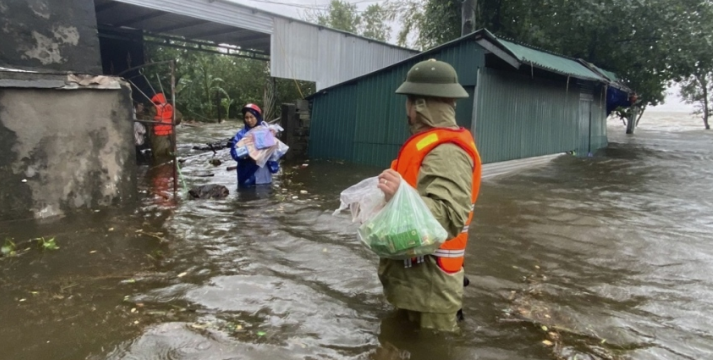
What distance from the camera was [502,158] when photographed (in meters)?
11.3

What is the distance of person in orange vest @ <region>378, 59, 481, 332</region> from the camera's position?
99.7 inches

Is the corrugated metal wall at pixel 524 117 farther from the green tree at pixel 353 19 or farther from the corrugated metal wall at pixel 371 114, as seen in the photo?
the green tree at pixel 353 19

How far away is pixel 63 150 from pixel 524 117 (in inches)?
385

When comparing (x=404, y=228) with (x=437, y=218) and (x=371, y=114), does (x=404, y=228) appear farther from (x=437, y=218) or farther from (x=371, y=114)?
(x=371, y=114)

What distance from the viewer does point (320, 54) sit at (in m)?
14.0

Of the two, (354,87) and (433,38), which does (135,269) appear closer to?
(354,87)

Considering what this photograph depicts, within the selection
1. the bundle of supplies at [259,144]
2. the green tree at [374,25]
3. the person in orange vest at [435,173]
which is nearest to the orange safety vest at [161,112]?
the bundle of supplies at [259,144]

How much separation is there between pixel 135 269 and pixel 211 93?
23.5 m

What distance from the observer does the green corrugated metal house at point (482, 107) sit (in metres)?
10.1

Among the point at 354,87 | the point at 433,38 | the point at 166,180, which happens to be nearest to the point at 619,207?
the point at 354,87

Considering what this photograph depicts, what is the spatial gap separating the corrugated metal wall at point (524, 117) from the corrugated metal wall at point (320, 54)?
5.34 m

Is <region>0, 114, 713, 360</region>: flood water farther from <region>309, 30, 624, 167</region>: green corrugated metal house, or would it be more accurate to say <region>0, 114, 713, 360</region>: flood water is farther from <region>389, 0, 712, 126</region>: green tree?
<region>389, 0, 712, 126</region>: green tree

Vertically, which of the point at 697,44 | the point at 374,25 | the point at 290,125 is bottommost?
the point at 290,125

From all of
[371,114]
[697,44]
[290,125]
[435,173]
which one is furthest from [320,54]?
[697,44]
